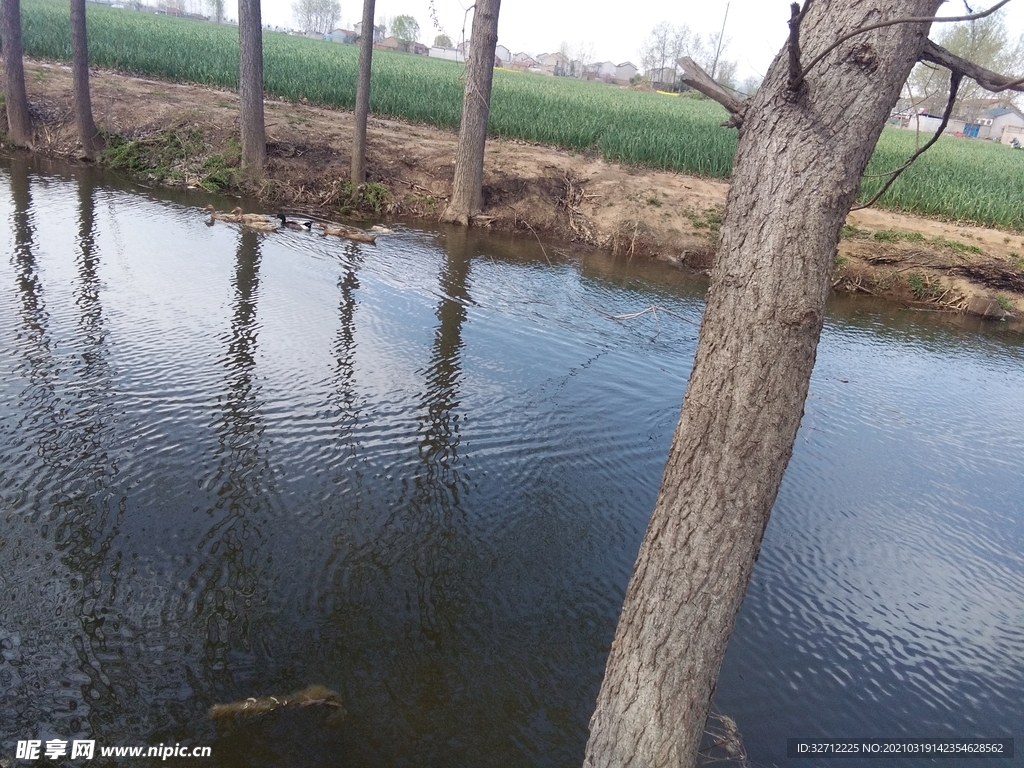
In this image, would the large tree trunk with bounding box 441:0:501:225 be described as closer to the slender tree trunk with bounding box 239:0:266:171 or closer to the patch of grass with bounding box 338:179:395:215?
the patch of grass with bounding box 338:179:395:215

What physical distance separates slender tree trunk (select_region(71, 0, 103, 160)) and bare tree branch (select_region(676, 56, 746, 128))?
14.9m

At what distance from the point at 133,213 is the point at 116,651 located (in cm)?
982

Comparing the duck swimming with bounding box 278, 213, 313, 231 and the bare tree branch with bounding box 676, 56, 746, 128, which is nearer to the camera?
the bare tree branch with bounding box 676, 56, 746, 128

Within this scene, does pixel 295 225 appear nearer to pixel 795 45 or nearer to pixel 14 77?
pixel 14 77

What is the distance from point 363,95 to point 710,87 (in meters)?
12.6

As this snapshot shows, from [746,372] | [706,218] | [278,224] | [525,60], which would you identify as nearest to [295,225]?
[278,224]

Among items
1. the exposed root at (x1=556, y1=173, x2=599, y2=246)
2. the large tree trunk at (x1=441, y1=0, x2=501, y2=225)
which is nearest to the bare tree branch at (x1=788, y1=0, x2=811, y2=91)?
the large tree trunk at (x1=441, y1=0, x2=501, y2=225)

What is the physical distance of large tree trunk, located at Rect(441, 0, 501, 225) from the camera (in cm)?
1276

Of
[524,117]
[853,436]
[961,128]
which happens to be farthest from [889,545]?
[961,128]

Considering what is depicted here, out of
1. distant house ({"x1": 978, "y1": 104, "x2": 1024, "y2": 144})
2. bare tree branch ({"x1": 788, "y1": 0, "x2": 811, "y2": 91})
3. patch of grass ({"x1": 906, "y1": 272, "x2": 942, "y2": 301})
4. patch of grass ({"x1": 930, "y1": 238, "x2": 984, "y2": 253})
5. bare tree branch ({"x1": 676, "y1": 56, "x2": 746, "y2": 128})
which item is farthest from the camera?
distant house ({"x1": 978, "y1": 104, "x2": 1024, "y2": 144})

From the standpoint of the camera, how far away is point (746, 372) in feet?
7.59

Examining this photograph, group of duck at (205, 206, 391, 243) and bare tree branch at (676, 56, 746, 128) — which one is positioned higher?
bare tree branch at (676, 56, 746, 128)

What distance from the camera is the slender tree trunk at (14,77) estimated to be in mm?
13656

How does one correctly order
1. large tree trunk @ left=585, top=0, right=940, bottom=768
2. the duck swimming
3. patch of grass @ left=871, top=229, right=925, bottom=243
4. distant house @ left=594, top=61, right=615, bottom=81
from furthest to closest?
distant house @ left=594, top=61, right=615, bottom=81 < patch of grass @ left=871, top=229, right=925, bottom=243 < the duck swimming < large tree trunk @ left=585, top=0, right=940, bottom=768
